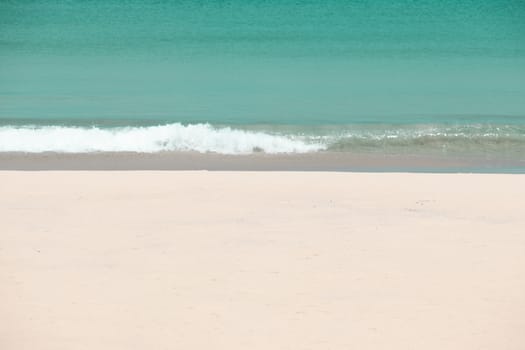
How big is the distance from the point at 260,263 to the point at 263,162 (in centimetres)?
604

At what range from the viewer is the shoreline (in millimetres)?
12320

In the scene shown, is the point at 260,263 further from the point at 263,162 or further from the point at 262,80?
the point at 262,80

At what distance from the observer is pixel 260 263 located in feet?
22.8

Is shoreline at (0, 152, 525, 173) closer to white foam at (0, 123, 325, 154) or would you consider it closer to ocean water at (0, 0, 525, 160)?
white foam at (0, 123, 325, 154)

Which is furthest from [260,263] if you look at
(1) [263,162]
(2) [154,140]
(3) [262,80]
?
(3) [262,80]

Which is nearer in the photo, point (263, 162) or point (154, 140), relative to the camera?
point (263, 162)

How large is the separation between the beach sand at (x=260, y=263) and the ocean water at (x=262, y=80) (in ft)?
13.5

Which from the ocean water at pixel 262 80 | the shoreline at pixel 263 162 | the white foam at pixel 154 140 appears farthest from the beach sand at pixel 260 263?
the ocean water at pixel 262 80

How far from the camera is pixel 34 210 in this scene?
345 inches

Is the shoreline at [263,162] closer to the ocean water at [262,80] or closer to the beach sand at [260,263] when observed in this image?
the ocean water at [262,80]

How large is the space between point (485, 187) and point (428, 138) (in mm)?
4747

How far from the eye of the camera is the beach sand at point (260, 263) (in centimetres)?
559

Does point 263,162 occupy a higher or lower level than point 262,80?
lower

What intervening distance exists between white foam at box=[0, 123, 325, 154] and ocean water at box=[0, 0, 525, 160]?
0.09 ft
